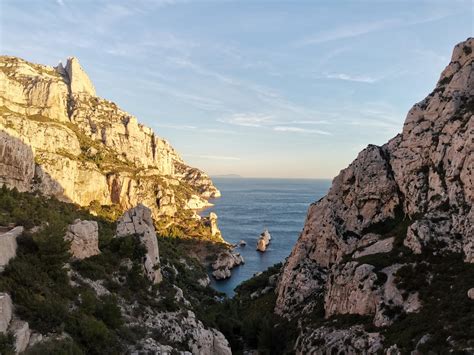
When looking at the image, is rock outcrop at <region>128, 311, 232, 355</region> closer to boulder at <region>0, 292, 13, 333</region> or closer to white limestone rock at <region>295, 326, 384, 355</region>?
white limestone rock at <region>295, 326, 384, 355</region>

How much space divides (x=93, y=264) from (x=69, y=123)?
450ft

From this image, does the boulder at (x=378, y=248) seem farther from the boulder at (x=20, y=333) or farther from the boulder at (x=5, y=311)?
the boulder at (x=5, y=311)

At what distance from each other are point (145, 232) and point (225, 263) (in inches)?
3093

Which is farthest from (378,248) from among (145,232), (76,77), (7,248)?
(76,77)

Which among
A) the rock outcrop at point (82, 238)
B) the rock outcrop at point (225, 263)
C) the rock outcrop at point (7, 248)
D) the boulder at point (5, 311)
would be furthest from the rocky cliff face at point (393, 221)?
the rock outcrop at point (225, 263)

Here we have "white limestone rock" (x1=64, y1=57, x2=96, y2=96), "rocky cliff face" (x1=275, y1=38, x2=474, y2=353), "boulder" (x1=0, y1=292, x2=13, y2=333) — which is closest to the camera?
"boulder" (x1=0, y1=292, x2=13, y2=333)

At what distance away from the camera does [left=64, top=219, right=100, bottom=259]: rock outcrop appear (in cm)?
2934

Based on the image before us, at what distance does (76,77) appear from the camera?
177m

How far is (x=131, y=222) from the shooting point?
3819 cm

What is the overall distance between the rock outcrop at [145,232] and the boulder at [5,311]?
16340mm

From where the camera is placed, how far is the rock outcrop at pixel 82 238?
2934 cm

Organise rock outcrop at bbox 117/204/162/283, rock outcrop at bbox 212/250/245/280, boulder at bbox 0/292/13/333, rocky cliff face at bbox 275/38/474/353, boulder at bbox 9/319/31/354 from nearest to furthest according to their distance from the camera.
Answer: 1. boulder at bbox 9/319/31/354
2. boulder at bbox 0/292/13/333
3. rocky cliff face at bbox 275/38/474/353
4. rock outcrop at bbox 117/204/162/283
5. rock outcrop at bbox 212/250/245/280

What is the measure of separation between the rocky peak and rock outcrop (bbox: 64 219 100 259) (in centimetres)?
15912

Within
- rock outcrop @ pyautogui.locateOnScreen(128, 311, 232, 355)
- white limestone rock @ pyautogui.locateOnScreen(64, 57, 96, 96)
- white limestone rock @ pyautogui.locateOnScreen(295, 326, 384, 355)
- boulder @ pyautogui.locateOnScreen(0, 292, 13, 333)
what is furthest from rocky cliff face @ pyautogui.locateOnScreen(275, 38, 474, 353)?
white limestone rock @ pyautogui.locateOnScreen(64, 57, 96, 96)
